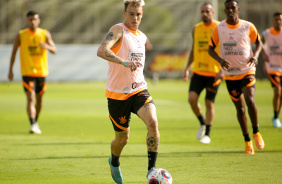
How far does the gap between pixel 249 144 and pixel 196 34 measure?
10.5 feet

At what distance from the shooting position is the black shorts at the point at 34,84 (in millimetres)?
13031

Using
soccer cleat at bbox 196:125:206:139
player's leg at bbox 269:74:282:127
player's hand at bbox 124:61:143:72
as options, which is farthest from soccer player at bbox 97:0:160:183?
player's leg at bbox 269:74:282:127

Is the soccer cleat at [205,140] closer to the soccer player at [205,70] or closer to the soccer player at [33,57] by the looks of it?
the soccer player at [205,70]

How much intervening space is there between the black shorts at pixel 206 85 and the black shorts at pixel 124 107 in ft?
14.5

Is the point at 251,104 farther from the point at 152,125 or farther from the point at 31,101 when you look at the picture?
the point at 31,101

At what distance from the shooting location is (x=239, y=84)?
9.56 m

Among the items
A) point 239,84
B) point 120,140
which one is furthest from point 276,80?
point 120,140

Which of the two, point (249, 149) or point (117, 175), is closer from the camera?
point (117, 175)

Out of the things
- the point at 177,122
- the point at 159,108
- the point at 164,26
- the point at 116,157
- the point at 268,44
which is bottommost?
the point at 164,26

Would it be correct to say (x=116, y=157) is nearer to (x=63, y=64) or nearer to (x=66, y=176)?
(x=66, y=176)

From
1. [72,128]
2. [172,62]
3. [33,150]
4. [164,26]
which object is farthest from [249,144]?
[164,26]

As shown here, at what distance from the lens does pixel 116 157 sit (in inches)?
284

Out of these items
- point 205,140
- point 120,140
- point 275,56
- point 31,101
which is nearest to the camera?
point 120,140

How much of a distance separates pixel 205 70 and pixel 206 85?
1.05 feet
